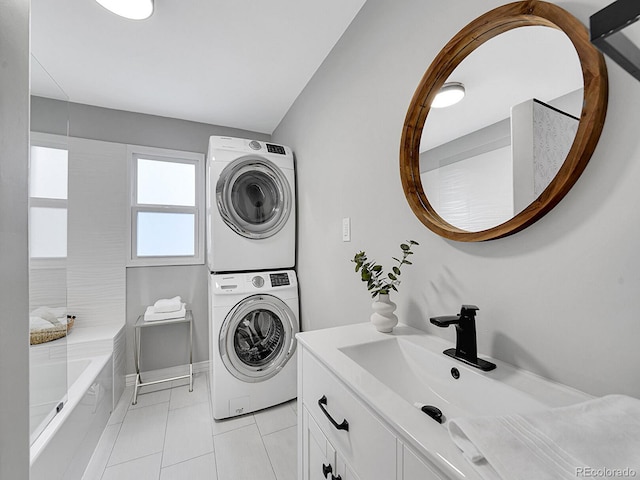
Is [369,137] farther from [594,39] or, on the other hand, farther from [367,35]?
[594,39]

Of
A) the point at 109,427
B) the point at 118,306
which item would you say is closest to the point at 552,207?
the point at 109,427

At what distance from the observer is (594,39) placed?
0.33 meters

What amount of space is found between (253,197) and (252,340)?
3.88 ft

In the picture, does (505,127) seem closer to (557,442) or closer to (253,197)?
(557,442)

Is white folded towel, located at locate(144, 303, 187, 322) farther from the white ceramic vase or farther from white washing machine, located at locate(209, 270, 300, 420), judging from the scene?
the white ceramic vase

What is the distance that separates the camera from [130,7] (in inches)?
58.6

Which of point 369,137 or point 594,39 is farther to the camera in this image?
point 369,137

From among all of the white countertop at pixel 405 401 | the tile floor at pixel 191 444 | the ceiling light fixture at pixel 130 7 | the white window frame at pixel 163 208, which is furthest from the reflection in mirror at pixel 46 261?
the white countertop at pixel 405 401

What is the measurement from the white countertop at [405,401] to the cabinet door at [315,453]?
0.27 metres

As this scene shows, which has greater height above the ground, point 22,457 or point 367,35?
point 367,35

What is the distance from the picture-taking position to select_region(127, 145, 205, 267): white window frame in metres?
2.74

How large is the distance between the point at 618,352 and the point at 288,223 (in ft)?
6.92

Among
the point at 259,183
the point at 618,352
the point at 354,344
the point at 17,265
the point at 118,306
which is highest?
the point at 259,183

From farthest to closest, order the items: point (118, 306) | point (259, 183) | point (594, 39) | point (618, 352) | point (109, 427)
A: 1. point (118, 306)
2. point (259, 183)
3. point (109, 427)
4. point (618, 352)
5. point (594, 39)
